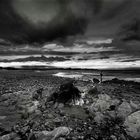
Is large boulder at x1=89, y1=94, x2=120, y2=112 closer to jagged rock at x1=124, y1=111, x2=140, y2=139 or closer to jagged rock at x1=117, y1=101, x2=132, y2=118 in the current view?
jagged rock at x1=117, y1=101, x2=132, y2=118

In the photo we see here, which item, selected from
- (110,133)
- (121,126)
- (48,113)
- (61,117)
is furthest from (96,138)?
(48,113)

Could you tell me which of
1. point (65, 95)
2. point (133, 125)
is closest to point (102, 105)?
point (133, 125)

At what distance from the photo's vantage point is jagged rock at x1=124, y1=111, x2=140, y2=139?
5477 millimetres

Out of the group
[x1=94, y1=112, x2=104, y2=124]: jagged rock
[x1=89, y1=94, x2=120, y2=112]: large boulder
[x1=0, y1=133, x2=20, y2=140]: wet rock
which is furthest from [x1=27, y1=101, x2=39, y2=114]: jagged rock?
[x1=94, y1=112, x2=104, y2=124]: jagged rock

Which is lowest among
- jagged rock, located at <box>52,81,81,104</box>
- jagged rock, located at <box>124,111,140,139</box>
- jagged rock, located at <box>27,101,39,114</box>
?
jagged rock, located at <box>124,111,140,139</box>

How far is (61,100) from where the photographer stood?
884 cm

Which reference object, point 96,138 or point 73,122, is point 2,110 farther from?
point 96,138

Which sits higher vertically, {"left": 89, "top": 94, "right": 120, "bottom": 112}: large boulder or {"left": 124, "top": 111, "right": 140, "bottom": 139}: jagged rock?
{"left": 89, "top": 94, "right": 120, "bottom": 112}: large boulder

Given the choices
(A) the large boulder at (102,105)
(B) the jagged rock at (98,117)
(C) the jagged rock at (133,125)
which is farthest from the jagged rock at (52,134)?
(A) the large boulder at (102,105)

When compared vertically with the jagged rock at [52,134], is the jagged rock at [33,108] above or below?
above

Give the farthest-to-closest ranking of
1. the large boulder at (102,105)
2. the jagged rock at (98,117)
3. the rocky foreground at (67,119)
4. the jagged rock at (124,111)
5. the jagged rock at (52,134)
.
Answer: the large boulder at (102,105)
the jagged rock at (124,111)
the jagged rock at (98,117)
the rocky foreground at (67,119)
the jagged rock at (52,134)

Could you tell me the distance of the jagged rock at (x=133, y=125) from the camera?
216 inches

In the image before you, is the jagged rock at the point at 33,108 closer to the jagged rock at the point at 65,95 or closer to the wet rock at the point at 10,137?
the jagged rock at the point at 65,95

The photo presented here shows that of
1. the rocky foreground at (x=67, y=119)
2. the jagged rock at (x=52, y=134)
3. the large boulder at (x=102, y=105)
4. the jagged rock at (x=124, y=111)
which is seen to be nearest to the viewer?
the jagged rock at (x=52, y=134)
